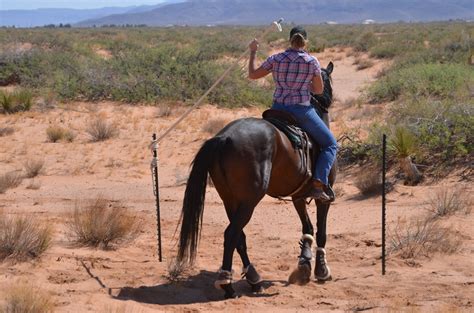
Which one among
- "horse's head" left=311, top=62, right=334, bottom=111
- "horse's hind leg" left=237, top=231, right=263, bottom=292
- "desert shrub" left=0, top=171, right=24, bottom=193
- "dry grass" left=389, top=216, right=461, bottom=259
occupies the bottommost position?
"desert shrub" left=0, top=171, right=24, bottom=193

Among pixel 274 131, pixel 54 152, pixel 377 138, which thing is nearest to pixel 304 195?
pixel 274 131

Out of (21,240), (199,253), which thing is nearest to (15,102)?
(199,253)

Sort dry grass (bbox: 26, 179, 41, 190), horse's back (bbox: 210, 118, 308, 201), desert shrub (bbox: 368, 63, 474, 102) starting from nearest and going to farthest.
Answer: horse's back (bbox: 210, 118, 308, 201) → dry grass (bbox: 26, 179, 41, 190) → desert shrub (bbox: 368, 63, 474, 102)

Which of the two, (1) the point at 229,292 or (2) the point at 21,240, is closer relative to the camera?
(1) the point at 229,292

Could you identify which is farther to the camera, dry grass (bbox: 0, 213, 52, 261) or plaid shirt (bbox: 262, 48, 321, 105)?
dry grass (bbox: 0, 213, 52, 261)

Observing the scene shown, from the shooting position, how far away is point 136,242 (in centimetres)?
841

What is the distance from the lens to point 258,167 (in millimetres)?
6266

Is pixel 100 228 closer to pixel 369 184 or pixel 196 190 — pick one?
pixel 196 190

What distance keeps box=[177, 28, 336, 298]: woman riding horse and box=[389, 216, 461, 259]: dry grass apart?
1070mm

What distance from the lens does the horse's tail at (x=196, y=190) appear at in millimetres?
6211

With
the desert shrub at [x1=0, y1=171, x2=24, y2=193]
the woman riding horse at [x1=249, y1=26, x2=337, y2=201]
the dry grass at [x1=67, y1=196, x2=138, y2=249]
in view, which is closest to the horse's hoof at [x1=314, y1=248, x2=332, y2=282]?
the woman riding horse at [x1=249, y1=26, x2=337, y2=201]

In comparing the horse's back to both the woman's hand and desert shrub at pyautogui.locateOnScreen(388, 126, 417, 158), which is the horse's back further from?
desert shrub at pyautogui.locateOnScreen(388, 126, 417, 158)

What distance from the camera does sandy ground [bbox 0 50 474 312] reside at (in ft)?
20.9

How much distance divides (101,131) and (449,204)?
28.9 feet
